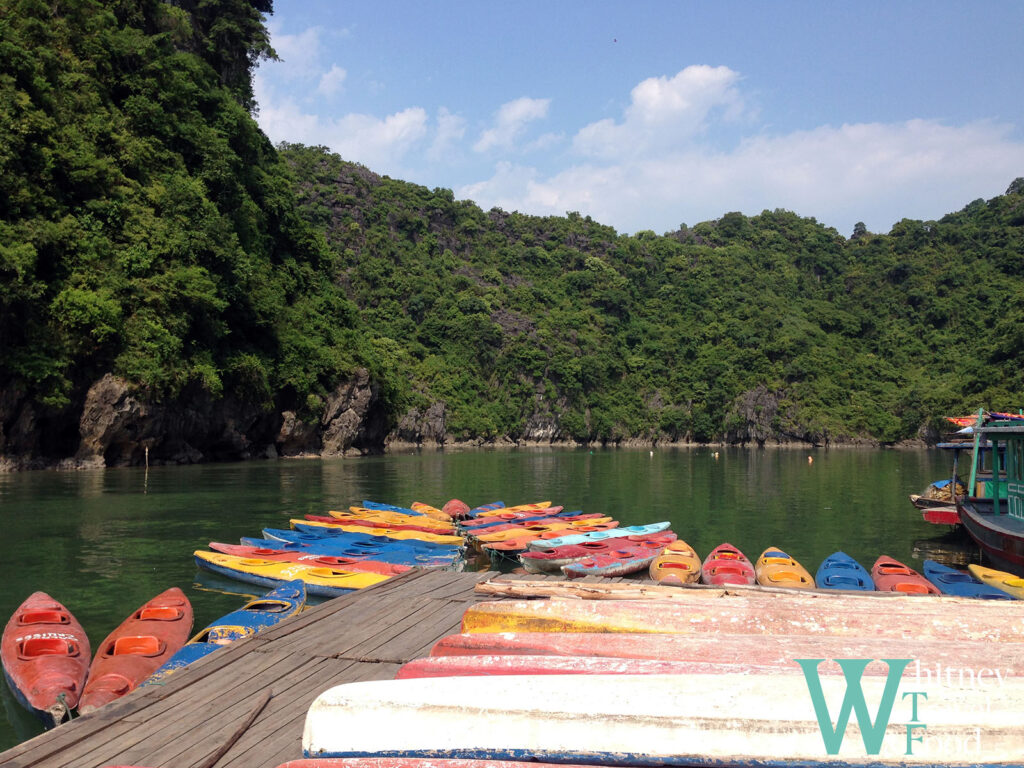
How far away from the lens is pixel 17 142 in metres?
27.8

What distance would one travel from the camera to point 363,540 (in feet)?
45.1

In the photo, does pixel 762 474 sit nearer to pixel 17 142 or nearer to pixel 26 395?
pixel 26 395

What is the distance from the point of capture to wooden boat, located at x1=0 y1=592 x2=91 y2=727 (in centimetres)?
565

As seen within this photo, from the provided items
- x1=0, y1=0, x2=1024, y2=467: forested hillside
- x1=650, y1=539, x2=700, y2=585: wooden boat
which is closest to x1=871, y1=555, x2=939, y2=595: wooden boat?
x1=650, y1=539, x2=700, y2=585: wooden boat

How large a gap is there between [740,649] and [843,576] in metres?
8.04

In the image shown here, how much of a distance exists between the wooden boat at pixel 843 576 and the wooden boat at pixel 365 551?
5702mm

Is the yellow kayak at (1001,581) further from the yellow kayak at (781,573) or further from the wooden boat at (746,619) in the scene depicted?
the wooden boat at (746,619)

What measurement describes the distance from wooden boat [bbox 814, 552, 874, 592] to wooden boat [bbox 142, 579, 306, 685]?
23.3ft

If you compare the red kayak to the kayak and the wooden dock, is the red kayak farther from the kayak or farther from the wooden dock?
the wooden dock

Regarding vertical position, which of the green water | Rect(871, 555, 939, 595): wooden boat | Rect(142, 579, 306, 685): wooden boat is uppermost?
Rect(142, 579, 306, 685): wooden boat

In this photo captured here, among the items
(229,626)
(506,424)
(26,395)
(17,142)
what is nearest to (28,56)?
(17,142)

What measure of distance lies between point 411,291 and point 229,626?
9083 cm

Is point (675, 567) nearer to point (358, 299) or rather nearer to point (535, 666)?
point (535, 666)

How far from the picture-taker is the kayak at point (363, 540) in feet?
42.3
